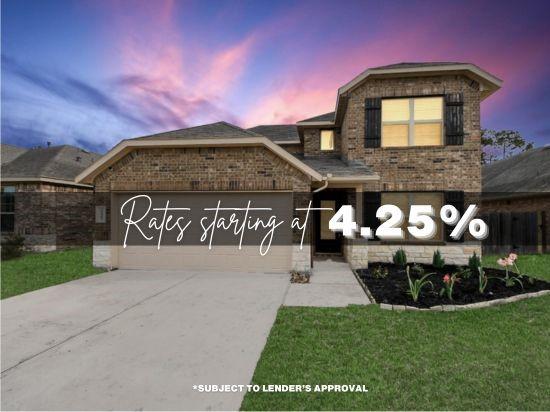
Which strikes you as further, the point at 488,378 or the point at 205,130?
the point at 205,130

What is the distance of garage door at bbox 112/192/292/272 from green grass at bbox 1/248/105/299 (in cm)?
142

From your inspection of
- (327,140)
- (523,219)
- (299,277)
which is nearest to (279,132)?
(327,140)

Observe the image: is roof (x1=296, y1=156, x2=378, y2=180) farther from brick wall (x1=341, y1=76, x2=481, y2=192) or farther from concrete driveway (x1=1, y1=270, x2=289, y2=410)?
concrete driveway (x1=1, y1=270, x2=289, y2=410)

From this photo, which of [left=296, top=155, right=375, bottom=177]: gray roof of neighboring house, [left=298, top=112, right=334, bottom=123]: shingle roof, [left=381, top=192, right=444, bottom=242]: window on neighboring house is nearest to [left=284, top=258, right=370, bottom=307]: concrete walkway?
[left=381, top=192, right=444, bottom=242]: window on neighboring house

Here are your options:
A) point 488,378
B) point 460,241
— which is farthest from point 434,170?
point 488,378

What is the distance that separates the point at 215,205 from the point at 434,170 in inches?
303

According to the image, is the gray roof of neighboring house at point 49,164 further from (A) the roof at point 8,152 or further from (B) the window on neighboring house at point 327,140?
(B) the window on neighboring house at point 327,140

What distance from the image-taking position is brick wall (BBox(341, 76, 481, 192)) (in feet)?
34.2

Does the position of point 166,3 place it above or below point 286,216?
above

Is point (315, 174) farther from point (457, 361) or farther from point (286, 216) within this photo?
point (457, 361)

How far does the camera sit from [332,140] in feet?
45.8

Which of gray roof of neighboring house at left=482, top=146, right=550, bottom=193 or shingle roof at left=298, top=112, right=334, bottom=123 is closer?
shingle roof at left=298, top=112, right=334, bottom=123

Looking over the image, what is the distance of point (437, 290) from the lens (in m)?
6.93

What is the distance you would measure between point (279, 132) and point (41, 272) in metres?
12.2
